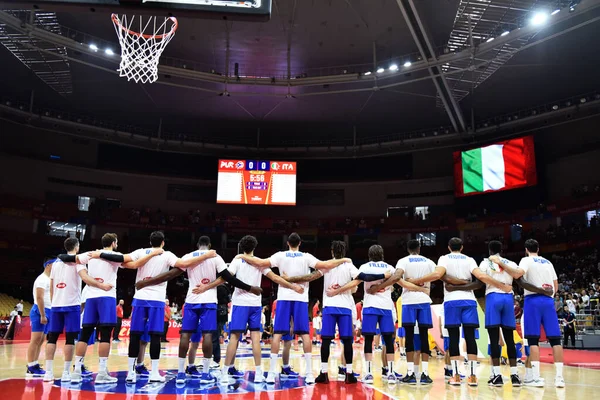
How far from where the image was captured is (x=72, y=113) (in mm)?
31203

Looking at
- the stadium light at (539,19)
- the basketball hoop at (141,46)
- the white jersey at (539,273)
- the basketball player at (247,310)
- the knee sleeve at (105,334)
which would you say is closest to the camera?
the knee sleeve at (105,334)

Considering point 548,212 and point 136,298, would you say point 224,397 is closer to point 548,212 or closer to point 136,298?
point 136,298

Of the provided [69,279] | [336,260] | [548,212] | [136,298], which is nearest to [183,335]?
[136,298]

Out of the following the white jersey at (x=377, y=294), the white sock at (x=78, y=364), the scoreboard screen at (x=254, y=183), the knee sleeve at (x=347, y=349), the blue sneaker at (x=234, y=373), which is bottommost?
the blue sneaker at (x=234, y=373)

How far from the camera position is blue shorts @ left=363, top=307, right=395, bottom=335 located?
751cm

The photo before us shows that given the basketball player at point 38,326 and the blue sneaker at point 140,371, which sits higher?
the basketball player at point 38,326

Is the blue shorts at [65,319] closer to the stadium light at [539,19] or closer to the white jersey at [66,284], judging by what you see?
the white jersey at [66,284]

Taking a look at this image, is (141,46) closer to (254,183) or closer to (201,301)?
(254,183)

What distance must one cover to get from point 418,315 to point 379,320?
2.02 ft

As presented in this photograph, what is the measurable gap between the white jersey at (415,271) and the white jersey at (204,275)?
2803 millimetres

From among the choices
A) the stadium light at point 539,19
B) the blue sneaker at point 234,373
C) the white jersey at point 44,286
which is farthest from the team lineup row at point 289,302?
the stadium light at point 539,19

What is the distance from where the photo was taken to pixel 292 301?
744 cm

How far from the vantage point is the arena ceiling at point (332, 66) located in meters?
20.0

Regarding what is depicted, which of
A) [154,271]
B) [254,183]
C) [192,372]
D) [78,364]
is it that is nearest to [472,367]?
[192,372]
